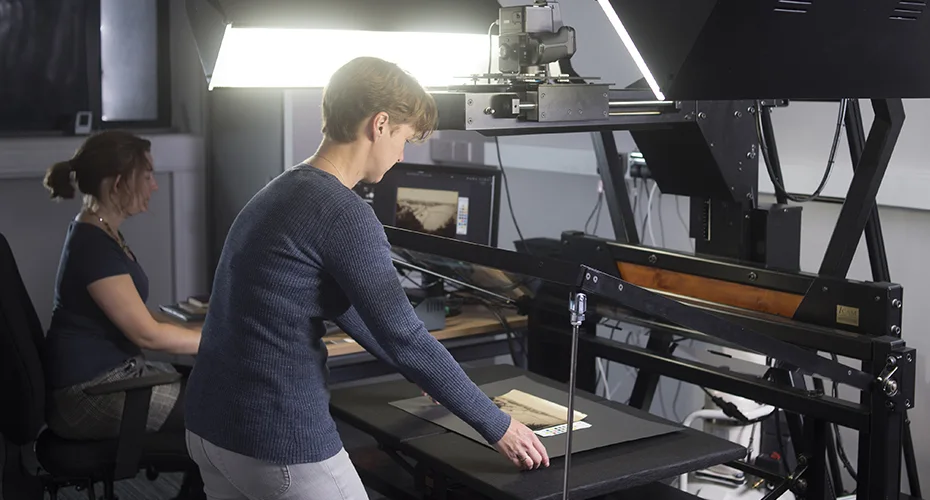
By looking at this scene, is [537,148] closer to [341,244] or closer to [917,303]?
[917,303]

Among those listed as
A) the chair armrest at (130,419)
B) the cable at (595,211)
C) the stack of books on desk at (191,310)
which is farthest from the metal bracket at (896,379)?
the stack of books on desk at (191,310)

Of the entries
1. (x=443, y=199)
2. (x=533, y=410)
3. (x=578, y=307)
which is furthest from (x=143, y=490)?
(x=578, y=307)

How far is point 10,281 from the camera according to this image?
252 cm

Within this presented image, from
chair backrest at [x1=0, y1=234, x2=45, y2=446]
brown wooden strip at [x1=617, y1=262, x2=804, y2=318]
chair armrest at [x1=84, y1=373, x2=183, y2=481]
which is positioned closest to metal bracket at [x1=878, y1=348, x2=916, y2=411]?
brown wooden strip at [x1=617, y1=262, x2=804, y2=318]

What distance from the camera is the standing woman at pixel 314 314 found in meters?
1.61

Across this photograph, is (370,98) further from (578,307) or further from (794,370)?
(794,370)

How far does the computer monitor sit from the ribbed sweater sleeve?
4.88 feet

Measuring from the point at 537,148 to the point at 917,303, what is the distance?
4.71 ft

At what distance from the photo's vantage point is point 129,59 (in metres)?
4.29

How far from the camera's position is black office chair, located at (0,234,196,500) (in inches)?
96.6

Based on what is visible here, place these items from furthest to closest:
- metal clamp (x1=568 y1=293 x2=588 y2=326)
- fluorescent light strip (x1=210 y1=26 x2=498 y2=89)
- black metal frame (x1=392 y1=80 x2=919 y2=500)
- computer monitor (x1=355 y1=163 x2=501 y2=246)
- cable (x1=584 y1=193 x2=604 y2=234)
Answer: cable (x1=584 y1=193 x2=604 y2=234), computer monitor (x1=355 y1=163 x2=501 y2=246), fluorescent light strip (x1=210 y1=26 x2=498 y2=89), black metal frame (x1=392 y1=80 x2=919 y2=500), metal clamp (x1=568 y1=293 x2=588 y2=326)

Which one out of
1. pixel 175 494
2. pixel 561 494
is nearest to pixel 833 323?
pixel 561 494

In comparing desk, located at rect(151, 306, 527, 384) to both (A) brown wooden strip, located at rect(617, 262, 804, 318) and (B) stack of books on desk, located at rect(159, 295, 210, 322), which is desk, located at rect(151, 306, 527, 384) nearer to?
(B) stack of books on desk, located at rect(159, 295, 210, 322)

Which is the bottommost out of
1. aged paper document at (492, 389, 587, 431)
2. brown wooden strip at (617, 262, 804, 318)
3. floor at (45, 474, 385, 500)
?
floor at (45, 474, 385, 500)
